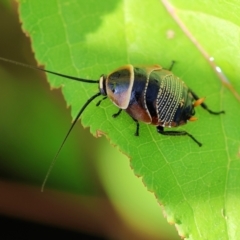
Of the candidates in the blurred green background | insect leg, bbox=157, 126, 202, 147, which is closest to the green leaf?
insect leg, bbox=157, 126, 202, 147

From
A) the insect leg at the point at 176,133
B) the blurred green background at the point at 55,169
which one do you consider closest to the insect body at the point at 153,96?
the insect leg at the point at 176,133

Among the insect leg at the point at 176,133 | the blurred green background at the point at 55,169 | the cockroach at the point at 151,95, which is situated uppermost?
the cockroach at the point at 151,95

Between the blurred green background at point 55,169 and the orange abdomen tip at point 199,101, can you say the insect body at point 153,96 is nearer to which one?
the orange abdomen tip at point 199,101

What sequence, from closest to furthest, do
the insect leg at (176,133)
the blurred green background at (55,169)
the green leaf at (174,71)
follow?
the green leaf at (174,71) → the insect leg at (176,133) → the blurred green background at (55,169)

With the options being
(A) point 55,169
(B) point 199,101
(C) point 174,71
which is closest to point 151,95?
(C) point 174,71

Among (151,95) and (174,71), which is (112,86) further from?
(174,71)

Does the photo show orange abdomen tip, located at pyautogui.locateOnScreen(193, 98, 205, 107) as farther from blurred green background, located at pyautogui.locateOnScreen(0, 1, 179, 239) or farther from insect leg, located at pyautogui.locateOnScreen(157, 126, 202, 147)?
blurred green background, located at pyautogui.locateOnScreen(0, 1, 179, 239)

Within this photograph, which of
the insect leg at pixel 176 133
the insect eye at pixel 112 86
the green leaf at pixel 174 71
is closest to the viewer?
the green leaf at pixel 174 71
